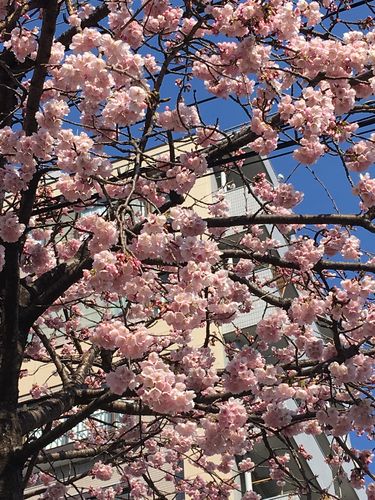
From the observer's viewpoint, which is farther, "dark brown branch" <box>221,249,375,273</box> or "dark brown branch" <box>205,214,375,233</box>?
"dark brown branch" <box>221,249,375,273</box>

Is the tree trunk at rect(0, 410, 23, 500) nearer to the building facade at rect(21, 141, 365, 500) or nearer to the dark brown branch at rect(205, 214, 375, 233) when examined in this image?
the dark brown branch at rect(205, 214, 375, 233)

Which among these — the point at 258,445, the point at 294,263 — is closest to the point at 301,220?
the point at 294,263

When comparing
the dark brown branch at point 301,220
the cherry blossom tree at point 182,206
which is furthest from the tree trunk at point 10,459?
the dark brown branch at point 301,220

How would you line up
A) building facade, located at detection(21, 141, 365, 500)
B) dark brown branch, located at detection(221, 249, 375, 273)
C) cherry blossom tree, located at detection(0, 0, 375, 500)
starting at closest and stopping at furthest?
1. cherry blossom tree, located at detection(0, 0, 375, 500)
2. dark brown branch, located at detection(221, 249, 375, 273)
3. building facade, located at detection(21, 141, 365, 500)

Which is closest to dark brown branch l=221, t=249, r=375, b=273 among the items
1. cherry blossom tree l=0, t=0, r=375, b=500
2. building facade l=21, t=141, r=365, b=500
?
cherry blossom tree l=0, t=0, r=375, b=500

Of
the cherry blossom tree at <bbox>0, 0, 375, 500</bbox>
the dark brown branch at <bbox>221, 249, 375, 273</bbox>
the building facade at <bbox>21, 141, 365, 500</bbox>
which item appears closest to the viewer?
the cherry blossom tree at <bbox>0, 0, 375, 500</bbox>

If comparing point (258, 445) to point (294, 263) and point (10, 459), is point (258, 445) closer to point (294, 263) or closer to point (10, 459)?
point (294, 263)

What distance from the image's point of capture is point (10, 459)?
13.4 ft

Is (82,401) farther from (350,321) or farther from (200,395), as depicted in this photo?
(350,321)

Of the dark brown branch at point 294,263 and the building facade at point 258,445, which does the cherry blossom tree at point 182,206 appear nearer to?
the dark brown branch at point 294,263

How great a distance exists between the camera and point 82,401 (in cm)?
516

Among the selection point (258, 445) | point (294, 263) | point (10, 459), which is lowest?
point (10, 459)

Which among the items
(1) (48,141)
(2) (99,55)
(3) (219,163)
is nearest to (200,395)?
(3) (219,163)

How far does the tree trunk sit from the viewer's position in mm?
3998
